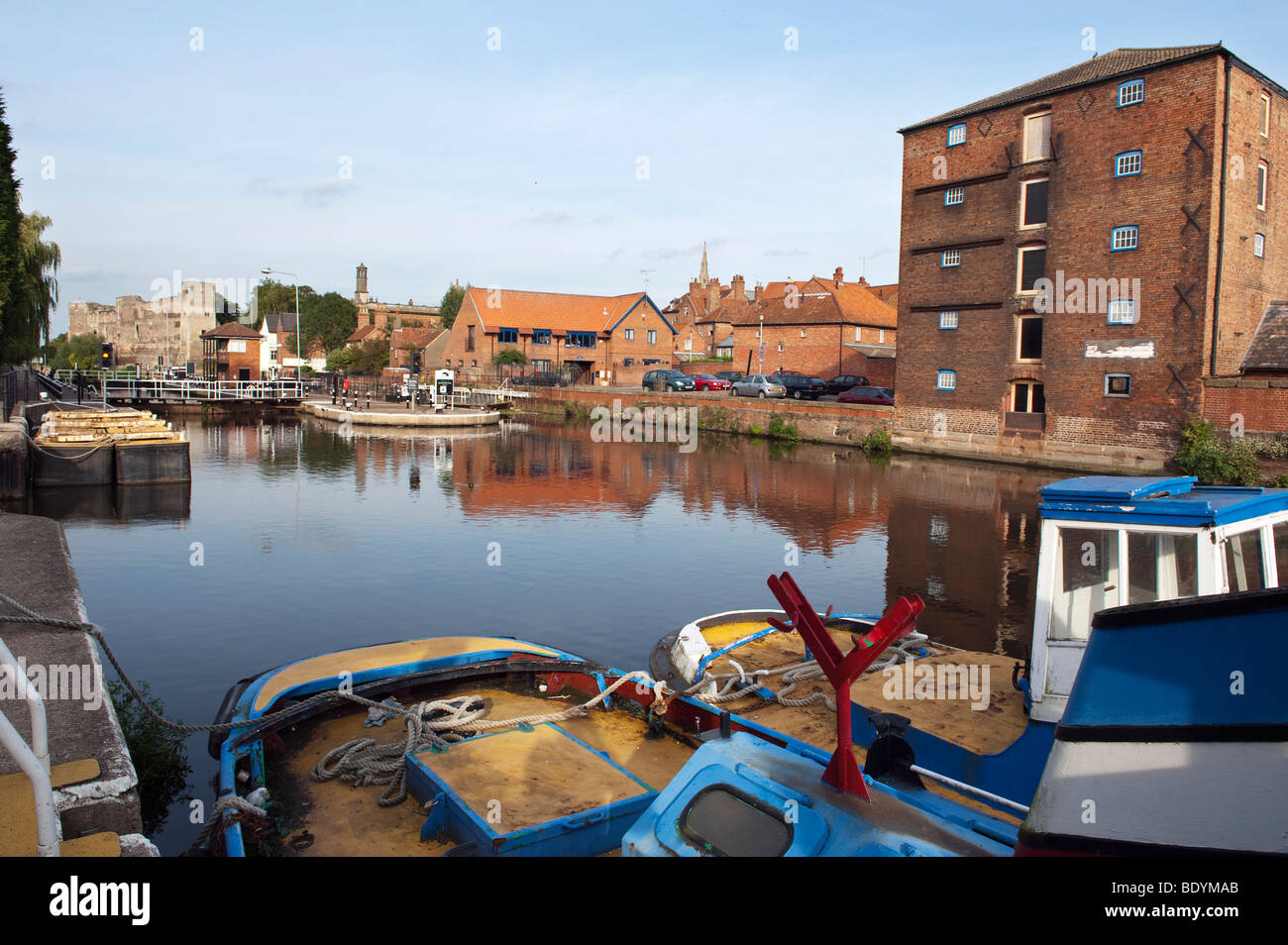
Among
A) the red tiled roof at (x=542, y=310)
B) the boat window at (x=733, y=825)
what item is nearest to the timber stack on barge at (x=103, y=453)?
the boat window at (x=733, y=825)

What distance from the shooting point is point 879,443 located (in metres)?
40.6

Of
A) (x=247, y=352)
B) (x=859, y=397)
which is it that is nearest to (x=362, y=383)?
(x=247, y=352)

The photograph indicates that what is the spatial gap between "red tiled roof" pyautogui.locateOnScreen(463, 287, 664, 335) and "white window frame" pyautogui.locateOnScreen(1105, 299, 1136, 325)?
171ft

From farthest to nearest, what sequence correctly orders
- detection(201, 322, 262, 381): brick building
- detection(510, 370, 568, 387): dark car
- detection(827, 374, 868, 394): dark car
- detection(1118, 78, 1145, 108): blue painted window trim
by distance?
detection(201, 322, 262, 381): brick building → detection(510, 370, 568, 387): dark car → detection(827, 374, 868, 394): dark car → detection(1118, 78, 1145, 108): blue painted window trim

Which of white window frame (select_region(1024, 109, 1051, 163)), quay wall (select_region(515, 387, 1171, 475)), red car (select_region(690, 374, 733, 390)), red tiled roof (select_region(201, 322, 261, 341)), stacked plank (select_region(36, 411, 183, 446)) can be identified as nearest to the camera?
stacked plank (select_region(36, 411, 183, 446))

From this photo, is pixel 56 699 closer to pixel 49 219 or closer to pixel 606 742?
pixel 606 742

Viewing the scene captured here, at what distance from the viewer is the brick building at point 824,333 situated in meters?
59.6

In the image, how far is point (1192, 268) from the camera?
1160 inches

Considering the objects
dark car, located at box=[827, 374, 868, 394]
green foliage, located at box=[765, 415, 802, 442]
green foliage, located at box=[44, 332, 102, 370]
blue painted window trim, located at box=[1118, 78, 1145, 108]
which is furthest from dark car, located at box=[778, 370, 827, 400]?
green foliage, located at box=[44, 332, 102, 370]

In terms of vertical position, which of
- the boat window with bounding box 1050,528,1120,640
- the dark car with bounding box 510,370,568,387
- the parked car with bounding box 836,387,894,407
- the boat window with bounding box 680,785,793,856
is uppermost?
the dark car with bounding box 510,370,568,387

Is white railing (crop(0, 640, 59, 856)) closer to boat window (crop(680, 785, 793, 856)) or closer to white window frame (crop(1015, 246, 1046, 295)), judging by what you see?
boat window (crop(680, 785, 793, 856))

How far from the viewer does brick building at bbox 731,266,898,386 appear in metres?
59.6

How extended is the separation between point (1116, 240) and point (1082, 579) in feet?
99.2

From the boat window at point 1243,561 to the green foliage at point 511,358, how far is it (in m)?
72.4
